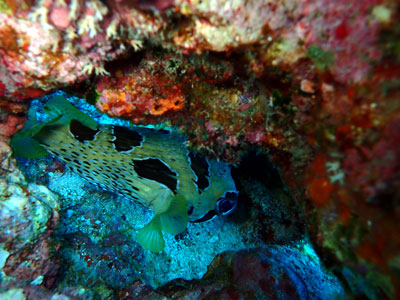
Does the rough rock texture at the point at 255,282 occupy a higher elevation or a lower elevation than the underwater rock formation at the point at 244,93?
lower

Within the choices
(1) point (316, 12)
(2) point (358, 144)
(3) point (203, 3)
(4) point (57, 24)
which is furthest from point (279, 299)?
(4) point (57, 24)

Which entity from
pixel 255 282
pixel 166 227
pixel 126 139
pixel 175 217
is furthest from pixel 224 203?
pixel 126 139

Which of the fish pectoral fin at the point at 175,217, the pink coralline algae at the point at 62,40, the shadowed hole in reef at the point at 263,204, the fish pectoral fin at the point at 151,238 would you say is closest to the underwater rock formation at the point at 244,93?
the pink coralline algae at the point at 62,40

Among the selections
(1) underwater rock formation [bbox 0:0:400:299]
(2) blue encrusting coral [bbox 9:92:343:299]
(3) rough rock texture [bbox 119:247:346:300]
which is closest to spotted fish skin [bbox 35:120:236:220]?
(1) underwater rock formation [bbox 0:0:400:299]

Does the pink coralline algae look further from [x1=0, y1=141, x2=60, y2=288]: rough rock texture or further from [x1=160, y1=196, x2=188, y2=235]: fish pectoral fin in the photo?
[x1=160, y1=196, x2=188, y2=235]: fish pectoral fin

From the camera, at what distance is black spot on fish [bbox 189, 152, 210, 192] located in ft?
11.0

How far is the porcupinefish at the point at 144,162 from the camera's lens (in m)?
3.16

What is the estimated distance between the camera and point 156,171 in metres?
3.33

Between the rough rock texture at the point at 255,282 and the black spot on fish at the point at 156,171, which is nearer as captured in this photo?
the rough rock texture at the point at 255,282

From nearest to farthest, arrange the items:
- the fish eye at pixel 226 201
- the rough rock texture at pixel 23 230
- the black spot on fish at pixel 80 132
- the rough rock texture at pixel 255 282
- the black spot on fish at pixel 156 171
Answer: the rough rock texture at pixel 23 230, the rough rock texture at pixel 255 282, the black spot on fish at pixel 80 132, the black spot on fish at pixel 156 171, the fish eye at pixel 226 201

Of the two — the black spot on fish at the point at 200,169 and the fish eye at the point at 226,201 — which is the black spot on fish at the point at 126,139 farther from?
the fish eye at the point at 226,201

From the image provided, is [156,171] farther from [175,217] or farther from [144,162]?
[175,217]

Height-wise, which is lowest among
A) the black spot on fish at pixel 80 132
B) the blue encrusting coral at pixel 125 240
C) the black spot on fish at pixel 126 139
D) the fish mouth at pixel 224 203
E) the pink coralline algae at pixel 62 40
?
the blue encrusting coral at pixel 125 240

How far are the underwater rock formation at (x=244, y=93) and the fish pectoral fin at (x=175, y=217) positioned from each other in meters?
0.81
